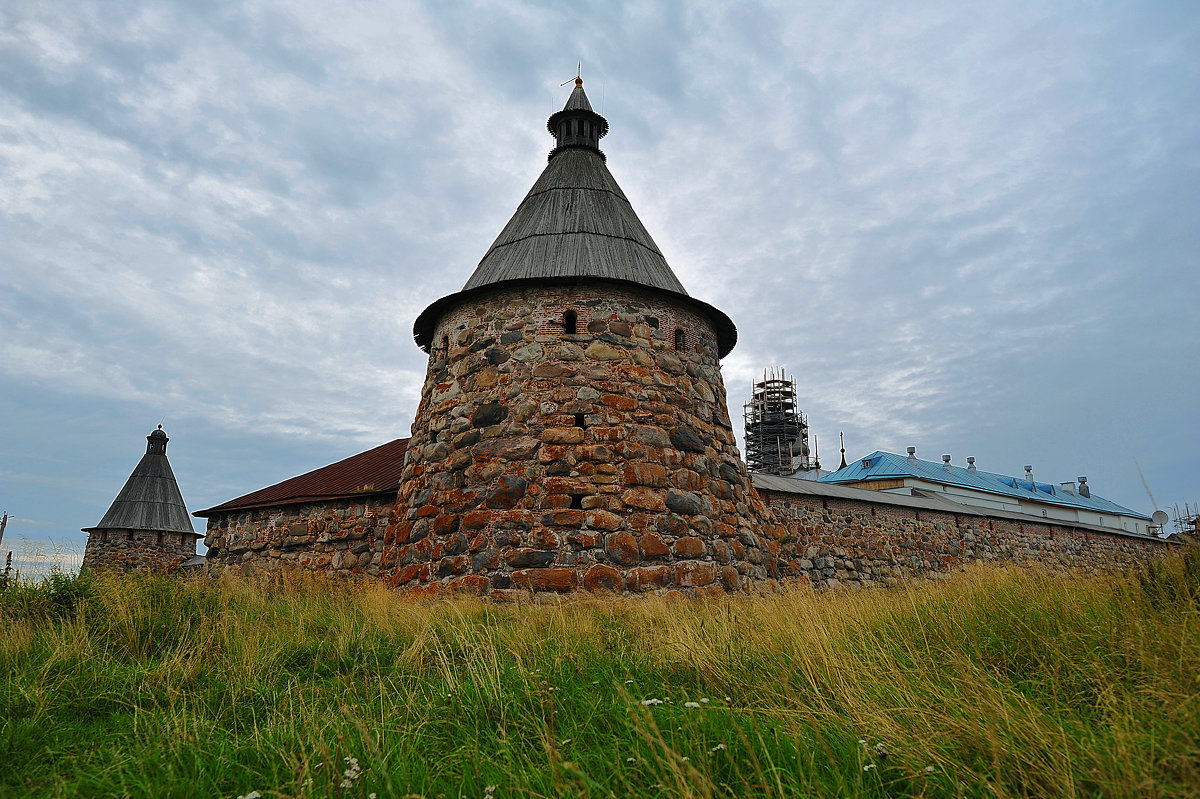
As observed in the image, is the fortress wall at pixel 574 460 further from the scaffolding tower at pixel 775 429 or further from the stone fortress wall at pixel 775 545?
the scaffolding tower at pixel 775 429

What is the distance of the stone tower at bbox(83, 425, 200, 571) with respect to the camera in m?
24.7

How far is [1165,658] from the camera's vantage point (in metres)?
2.54

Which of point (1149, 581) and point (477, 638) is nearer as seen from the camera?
point (1149, 581)

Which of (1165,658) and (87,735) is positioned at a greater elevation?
(1165,658)

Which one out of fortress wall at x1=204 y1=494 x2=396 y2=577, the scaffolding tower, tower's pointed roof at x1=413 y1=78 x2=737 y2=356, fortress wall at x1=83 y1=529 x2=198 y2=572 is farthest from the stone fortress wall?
the scaffolding tower

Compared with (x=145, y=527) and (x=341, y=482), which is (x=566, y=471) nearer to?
(x=341, y=482)

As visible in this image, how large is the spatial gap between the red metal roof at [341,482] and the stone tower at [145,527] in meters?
15.2

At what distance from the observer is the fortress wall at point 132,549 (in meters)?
24.6

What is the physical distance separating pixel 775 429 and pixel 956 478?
11.6m

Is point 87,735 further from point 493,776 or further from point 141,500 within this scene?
point 141,500

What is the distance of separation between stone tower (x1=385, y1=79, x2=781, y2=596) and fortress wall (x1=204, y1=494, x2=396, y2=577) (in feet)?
3.70

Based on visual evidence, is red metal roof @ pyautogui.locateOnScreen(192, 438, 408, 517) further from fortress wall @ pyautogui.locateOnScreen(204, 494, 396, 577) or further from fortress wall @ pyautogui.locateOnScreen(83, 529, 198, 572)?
fortress wall @ pyautogui.locateOnScreen(83, 529, 198, 572)

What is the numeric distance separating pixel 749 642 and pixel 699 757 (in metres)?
1.78

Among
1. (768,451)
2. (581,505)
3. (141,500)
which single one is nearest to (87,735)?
(581,505)
